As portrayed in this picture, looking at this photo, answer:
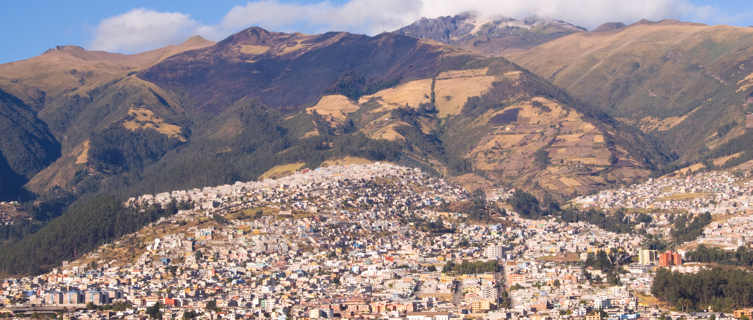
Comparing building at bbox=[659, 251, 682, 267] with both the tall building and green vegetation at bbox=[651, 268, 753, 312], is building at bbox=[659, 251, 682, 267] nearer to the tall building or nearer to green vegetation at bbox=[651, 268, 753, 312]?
green vegetation at bbox=[651, 268, 753, 312]

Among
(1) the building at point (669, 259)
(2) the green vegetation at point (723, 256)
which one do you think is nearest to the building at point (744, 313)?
(2) the green vegetation at point (723, 256)

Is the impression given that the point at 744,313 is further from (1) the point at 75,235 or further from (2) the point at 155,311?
(1) the point at 75,235

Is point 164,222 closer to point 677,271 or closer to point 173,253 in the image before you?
point 173,253

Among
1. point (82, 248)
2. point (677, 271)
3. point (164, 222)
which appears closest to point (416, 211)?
point (164, 222)

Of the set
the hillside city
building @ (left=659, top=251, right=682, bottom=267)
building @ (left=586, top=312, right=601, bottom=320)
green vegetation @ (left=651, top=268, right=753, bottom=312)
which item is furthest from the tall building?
building @ (left=586, top=312, right=601, bottom=320)

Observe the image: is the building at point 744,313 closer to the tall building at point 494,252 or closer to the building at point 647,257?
the building at point 647,257

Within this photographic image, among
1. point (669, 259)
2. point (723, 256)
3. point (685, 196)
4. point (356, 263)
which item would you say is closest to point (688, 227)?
point (723, 256)
